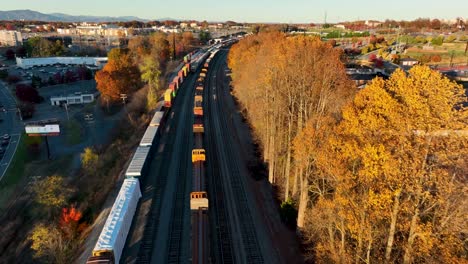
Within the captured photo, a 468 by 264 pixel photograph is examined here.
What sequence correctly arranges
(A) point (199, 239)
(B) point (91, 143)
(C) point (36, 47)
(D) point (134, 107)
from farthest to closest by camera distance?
1. (C) point (36, 47)
2. (D) point (134, 107)
3. (B) point (91, 143)
4. (A) point (199, 239)

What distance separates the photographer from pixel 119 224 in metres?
26.4

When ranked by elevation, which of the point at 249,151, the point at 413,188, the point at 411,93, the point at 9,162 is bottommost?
the point at 9,162

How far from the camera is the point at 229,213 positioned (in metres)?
32.6

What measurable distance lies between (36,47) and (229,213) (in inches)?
5958

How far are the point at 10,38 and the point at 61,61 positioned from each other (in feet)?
240

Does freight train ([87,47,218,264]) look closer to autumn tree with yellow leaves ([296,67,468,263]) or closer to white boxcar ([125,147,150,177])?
white boxcar ([125,147,150,177])

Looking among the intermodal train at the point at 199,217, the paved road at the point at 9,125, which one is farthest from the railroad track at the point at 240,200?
the paved road at the point at 9,125

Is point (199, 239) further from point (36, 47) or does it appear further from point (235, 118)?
point (36, 47)

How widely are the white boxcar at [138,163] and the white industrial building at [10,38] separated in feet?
625

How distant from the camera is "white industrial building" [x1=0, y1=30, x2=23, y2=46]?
181750 millimetres

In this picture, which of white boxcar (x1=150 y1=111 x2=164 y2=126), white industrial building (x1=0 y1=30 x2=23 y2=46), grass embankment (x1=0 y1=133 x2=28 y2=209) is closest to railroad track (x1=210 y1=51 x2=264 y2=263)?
white boxcar (x1=150 y1=111 x2=164 y2=126)

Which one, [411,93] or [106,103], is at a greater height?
[411,93]

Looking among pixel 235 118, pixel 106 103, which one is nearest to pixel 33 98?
pixel 106 103

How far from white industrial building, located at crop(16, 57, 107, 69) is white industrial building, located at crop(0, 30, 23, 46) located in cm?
6675
